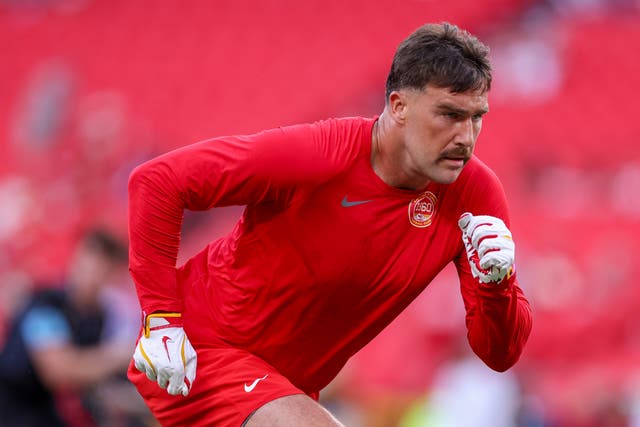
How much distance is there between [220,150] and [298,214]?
0.38 m

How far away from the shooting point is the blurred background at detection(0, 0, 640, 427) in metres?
11.2

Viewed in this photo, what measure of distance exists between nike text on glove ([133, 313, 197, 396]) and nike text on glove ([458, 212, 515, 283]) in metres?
1.08

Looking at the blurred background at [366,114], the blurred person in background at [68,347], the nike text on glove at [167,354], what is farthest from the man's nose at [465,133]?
the blurred background at [366,114]

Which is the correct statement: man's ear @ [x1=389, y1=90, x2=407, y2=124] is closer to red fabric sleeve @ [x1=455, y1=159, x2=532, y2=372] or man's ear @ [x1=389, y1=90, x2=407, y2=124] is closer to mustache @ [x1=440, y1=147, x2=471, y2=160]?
mustache @ [x1=440, y1=147, x2=471, y2=160]

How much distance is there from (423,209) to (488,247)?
0.40 meters

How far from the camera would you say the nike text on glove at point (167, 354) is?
3.88m

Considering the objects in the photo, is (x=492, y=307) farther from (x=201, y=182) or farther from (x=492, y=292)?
(x=201, y=182)

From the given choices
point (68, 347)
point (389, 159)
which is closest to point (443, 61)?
point (389, 159)

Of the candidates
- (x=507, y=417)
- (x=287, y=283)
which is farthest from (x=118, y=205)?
(x=287, y=283)

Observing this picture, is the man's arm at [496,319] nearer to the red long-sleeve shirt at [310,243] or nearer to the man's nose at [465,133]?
the red long-sleeve shirt at [310,243]

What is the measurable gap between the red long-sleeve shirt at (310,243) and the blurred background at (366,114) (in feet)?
16.6

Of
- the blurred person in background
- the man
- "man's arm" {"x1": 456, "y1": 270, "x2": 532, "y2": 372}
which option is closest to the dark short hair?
the man

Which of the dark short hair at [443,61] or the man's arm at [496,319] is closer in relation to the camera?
the dark short hair at [443,61]

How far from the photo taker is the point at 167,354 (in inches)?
153
